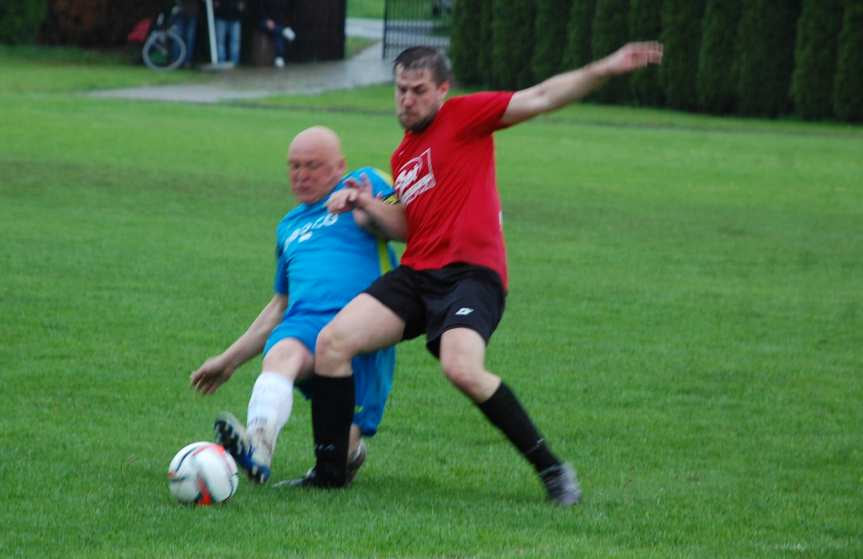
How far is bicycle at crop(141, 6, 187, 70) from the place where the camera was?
32656 mm

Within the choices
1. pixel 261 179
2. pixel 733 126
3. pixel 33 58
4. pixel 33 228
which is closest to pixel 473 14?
pixel 733 126

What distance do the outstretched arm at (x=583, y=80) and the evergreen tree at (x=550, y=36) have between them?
2448cm

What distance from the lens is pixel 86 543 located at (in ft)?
16.6

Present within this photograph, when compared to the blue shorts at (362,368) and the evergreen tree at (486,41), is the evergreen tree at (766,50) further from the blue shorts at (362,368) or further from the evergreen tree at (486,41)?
the blue shorts at (362,368)

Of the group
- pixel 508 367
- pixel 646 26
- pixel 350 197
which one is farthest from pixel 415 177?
pixel 646 26

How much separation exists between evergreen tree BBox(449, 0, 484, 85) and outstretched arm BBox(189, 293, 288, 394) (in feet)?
82.7

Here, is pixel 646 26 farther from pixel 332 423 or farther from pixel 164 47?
pixel 332 423

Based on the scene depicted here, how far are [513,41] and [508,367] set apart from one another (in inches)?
880

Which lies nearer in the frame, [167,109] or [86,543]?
[86,543]

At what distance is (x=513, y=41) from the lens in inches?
1206

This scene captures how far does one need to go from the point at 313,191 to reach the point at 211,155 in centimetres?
1334

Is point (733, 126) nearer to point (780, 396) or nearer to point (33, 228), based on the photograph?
point (33, 228)

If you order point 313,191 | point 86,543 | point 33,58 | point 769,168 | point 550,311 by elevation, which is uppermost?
point 313,191

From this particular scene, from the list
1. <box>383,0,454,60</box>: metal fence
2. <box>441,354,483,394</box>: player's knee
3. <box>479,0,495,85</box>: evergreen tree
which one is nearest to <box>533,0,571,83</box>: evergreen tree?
<box>479,0,495,85</box>: evergreen tree
